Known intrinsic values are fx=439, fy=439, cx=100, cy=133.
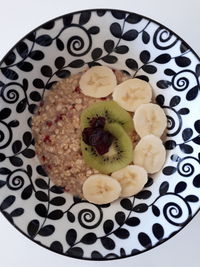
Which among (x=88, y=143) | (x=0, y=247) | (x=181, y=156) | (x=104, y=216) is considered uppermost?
(x=181, y=156)

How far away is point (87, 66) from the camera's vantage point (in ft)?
3.52

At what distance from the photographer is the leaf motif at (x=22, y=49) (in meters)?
0.95

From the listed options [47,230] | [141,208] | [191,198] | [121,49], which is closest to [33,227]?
[47,230]

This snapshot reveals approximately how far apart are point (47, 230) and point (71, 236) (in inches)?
2.2

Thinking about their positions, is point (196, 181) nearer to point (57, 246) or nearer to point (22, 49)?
point (57, 246)

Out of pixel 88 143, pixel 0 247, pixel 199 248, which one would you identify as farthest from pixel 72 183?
pixel 199 248

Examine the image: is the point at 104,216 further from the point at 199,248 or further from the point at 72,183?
the point at 199,248

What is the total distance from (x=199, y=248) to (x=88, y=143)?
0.36m

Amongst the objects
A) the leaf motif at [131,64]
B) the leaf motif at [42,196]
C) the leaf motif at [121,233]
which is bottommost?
the leaf motif at [42,196]

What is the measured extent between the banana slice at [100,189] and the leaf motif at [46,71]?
27cm

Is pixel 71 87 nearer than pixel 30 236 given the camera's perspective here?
No

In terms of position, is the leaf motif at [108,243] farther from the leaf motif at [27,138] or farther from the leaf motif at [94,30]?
the leaf motif at [94,30]

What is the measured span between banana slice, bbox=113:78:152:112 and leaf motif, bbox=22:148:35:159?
0.77 ft

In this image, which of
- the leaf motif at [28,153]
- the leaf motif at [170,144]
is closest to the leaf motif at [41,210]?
the leaf motif at [28,153]
